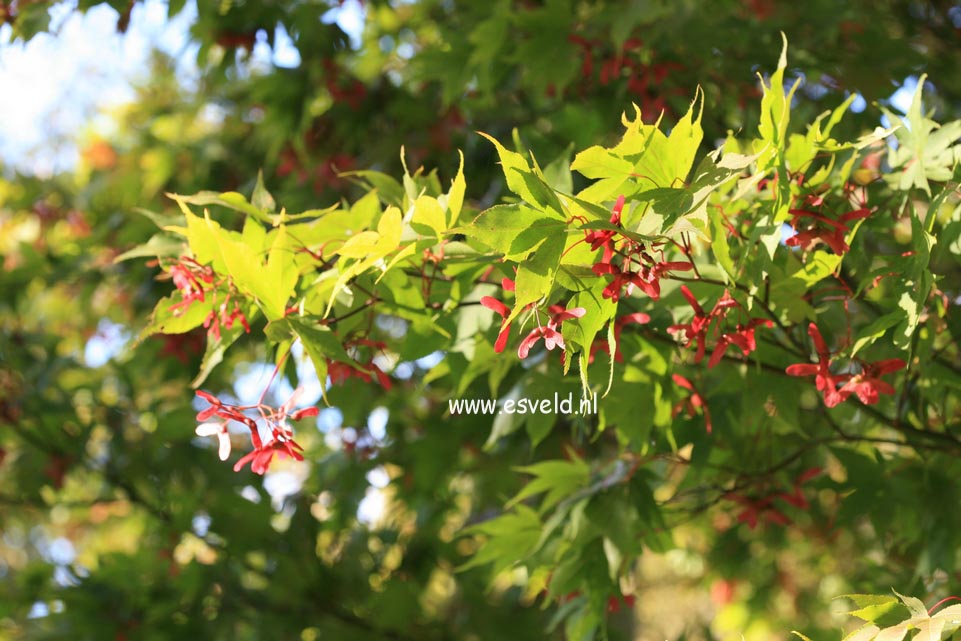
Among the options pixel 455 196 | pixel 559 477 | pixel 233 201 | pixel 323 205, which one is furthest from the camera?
pixel 323 205

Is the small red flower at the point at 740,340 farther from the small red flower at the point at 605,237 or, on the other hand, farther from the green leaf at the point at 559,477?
the green leaf at the point at 559,477

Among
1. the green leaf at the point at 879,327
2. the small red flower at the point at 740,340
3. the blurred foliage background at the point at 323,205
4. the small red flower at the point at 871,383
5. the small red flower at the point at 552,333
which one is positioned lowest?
the blurred foliage background at the point at 323,205

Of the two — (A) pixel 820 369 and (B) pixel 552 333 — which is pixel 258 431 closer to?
(B) pixel 552 333

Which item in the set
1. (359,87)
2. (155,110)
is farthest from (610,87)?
(155,110)

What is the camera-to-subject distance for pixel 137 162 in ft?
14.3

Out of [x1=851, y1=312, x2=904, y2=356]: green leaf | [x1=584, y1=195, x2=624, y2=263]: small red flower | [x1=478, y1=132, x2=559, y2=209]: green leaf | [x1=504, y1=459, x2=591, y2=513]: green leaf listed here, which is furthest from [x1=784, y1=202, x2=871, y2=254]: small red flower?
[x1=504, y1=459, x2=591, y2=513]: green leaf

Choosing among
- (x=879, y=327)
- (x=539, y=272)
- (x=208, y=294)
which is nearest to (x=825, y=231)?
(x=879, y=327)

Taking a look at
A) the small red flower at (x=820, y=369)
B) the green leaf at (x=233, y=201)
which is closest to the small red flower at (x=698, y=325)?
the small red flower at (x=820, y=369)

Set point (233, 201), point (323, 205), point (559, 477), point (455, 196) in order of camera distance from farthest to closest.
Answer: point (323, 205) → point (559, 477) → point (233, 201) → point (455, 196)

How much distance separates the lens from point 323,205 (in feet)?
11.3

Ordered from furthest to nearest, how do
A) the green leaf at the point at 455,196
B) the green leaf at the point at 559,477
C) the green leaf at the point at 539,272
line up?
the green leaf at the point at 559,477, the green leaf at the point at 455,196, the green leaf at the point at 539,272

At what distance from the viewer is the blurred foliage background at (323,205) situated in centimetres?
256

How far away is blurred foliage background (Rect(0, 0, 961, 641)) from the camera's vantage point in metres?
2.56

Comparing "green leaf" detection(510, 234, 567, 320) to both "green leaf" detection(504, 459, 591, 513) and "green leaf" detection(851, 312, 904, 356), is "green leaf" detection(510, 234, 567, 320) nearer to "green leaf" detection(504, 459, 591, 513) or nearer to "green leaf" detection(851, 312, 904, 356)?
"green leaf" detection(851, 312, 904, 356)
